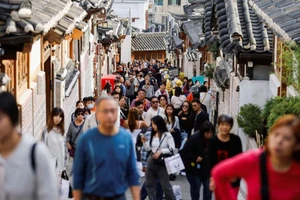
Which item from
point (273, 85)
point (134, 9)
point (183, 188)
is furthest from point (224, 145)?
point (134, 9)

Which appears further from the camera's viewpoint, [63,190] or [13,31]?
[63,190]

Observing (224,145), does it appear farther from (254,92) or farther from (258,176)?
(254,92)

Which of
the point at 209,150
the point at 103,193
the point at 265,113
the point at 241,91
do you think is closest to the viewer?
the point at 103,193

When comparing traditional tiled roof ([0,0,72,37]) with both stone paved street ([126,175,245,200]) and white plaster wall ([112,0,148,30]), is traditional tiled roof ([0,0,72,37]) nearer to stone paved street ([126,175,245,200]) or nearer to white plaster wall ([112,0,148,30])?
stone paved street ([126,175,245,200])

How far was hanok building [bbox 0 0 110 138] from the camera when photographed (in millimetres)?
11297

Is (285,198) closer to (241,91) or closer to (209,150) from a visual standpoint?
(209,150)

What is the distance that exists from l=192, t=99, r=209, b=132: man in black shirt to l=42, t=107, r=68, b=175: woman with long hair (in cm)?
451

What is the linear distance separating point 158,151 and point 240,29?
258 inches

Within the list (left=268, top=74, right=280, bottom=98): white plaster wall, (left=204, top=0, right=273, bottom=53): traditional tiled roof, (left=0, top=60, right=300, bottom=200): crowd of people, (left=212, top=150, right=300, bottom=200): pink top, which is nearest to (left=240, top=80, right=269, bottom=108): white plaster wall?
(left=268, top=74, right=280, bottom=98): white plaster wall

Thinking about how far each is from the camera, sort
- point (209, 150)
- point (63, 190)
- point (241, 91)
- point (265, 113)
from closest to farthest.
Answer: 1. point (209, 150)
2. point (63, 190)
3. point (265, 113)
4. point (241, 91)

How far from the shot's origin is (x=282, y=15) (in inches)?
549

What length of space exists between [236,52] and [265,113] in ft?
11.1

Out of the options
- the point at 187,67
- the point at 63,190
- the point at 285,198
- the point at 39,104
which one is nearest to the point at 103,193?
the point at 285,198

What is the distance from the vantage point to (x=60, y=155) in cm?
1259
